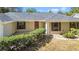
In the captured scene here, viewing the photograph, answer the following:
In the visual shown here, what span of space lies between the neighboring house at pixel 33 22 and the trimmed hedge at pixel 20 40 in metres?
0.08

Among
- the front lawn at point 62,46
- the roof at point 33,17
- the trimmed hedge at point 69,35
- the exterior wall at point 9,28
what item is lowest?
the front lawn at point 62,46

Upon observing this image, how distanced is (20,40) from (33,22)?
1.12ft

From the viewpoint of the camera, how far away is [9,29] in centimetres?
461

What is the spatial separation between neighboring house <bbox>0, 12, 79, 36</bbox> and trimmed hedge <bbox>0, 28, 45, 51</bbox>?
8cm

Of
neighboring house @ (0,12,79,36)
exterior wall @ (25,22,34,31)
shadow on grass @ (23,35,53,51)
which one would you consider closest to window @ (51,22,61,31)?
neighboring house @ (0,12,79,36)

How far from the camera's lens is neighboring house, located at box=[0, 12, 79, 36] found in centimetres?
460

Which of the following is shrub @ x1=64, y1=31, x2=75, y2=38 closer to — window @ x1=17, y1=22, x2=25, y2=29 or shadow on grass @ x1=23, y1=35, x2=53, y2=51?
shadow on grass @ x1=23, y1=35, x2=53, y2=51

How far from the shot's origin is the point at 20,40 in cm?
466

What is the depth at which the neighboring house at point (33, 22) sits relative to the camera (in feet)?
15.1

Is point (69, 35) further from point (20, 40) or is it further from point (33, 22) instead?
point (20, 40)

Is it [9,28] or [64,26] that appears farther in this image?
[64,26]

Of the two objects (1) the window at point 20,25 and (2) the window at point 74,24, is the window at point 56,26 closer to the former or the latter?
(2) the window at point 74,24

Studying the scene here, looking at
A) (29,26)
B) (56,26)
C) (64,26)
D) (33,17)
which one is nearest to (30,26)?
(29,26)

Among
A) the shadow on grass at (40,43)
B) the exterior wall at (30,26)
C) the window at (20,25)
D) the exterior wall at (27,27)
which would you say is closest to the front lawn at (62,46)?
the shadow on grass at (40,43)
